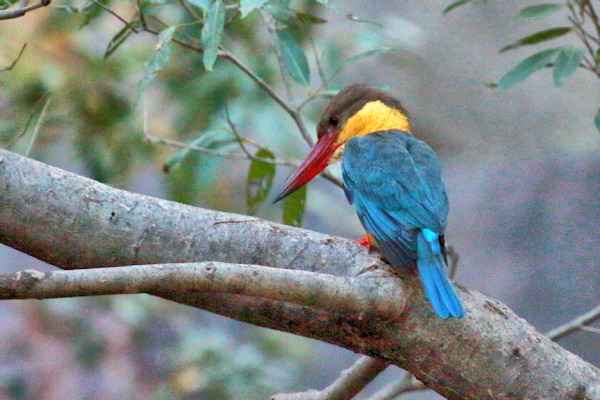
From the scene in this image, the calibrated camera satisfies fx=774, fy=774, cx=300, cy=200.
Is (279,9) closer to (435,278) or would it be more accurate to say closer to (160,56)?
(160,56)

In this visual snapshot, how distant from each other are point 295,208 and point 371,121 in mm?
426

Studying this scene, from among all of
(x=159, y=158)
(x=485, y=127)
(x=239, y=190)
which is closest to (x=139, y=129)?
(x=159, y=158)

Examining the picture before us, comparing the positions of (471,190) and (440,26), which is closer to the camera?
(471,190)

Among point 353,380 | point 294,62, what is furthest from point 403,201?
point 294,62

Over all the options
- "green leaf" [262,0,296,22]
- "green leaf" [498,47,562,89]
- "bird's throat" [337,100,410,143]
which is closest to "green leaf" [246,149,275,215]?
"bird's throat" [337,100,410,143]

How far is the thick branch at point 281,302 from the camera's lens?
1.82 m

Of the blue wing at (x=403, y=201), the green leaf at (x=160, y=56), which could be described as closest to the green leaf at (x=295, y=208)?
the blue wing at (x=403, y=201)

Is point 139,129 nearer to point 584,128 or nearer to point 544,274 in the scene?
point 544,274

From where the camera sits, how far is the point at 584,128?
19.7 ft

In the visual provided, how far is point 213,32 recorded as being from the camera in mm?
2236

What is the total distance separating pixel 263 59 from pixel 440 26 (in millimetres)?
3644

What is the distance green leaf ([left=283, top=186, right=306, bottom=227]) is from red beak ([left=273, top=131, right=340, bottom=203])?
0.09 m

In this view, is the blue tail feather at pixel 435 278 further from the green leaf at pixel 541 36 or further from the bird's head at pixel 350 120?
the green leaf at pixel 541 36

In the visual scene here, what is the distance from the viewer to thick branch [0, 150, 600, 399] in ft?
5.96
